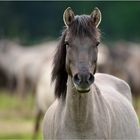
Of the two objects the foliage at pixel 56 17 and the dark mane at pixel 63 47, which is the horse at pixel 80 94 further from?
the foliage at pixel 56 17

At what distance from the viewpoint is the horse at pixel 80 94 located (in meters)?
8.08

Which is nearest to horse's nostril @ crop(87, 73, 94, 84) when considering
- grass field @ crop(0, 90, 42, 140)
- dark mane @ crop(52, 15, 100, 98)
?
dark mane @ crop(52, 15, 100, 98)

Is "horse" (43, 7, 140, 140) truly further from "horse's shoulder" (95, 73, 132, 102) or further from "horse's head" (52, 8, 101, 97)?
"horse's shoulder" (95, 73, 132, 102)

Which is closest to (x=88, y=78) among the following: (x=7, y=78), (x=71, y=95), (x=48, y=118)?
(x=71, y=95)

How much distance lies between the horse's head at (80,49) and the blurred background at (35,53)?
1.97 ft

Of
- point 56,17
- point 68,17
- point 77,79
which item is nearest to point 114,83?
point 68,17

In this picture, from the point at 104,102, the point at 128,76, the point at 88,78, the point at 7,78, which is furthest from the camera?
the point at 7,78

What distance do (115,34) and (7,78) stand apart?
23.8m

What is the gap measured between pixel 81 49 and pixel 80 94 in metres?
0.55

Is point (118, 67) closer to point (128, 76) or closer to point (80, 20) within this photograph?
point (128, 76)

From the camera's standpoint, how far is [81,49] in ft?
26.7

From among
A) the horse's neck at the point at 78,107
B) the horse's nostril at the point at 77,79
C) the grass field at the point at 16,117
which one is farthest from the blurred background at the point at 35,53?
the horse's nostril at the point at 77,79

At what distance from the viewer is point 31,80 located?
29.0 meters

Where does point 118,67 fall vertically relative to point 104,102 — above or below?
below
